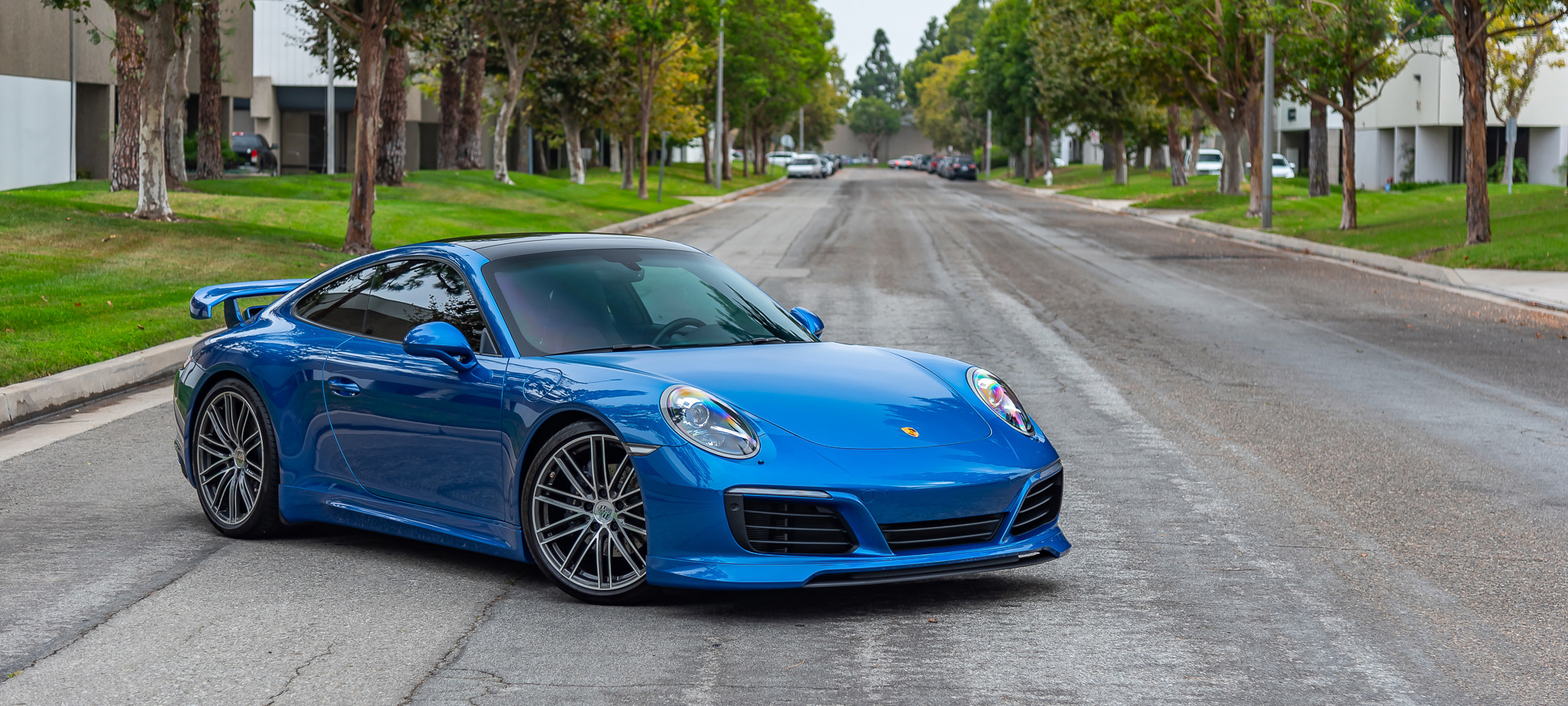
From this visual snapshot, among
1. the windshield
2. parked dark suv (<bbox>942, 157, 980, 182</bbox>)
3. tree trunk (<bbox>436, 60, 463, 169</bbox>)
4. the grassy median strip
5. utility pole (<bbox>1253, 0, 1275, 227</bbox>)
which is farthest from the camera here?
parked dark suv (<bbox>942, 157, 980, 182</bbox>)

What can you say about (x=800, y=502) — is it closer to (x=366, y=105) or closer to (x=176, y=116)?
(x=366, y=105)

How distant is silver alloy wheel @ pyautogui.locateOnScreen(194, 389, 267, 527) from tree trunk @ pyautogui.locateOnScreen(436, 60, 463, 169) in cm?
4091

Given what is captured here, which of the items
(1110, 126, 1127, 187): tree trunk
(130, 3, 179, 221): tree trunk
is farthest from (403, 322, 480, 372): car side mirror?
(1110, 126, 1127, 187): tree trunk

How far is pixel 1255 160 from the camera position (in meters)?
40.2

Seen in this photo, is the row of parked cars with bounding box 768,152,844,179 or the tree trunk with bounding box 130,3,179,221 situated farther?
the row of parked cars with bounding box 768,152,844,179

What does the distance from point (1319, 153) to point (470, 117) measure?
83.9 ft

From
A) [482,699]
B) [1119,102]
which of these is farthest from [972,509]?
[1119,102]

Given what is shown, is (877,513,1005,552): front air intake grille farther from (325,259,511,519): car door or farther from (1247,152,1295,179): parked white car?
(1247,152,1295,179): parked white car

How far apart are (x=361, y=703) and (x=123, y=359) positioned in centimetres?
839

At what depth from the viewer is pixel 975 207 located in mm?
52656

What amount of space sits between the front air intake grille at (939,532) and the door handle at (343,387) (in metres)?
2.39

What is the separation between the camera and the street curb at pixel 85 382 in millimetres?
10242

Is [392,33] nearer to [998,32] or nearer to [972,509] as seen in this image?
[972,509]

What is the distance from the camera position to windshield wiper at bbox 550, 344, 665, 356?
5918mm
